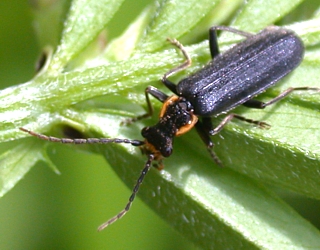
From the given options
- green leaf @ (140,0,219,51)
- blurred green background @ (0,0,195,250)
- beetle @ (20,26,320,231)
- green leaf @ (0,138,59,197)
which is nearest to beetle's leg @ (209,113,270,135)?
beetle @ (20,26,320,231)

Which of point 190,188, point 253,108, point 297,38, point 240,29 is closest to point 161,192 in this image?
point 190,188

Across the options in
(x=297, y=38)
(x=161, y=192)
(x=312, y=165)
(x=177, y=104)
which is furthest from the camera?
(x=177, y=104)

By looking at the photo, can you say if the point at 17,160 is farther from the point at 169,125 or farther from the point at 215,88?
the point at 215,88

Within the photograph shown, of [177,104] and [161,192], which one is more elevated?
[177,104]

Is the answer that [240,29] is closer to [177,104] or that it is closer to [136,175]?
[177,104]

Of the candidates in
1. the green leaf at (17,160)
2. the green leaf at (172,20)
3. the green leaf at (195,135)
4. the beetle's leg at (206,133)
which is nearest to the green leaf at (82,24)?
the green leaf at (195,135)

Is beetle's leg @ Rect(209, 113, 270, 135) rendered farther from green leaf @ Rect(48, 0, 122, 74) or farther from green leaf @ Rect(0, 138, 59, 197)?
green leaf @ Rect(0, 138, 59, 197)
